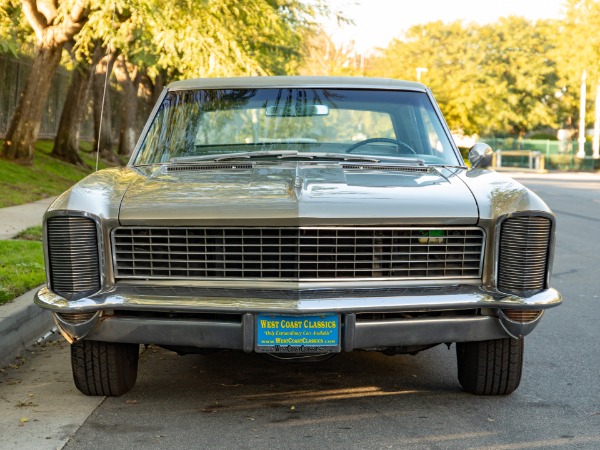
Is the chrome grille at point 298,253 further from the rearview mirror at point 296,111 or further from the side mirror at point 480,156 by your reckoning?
the rearview mirror at point 296,111

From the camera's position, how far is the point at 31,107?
68.6ft

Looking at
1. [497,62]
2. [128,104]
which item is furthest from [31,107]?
[497,62]

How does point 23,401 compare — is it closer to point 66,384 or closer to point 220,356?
point 66,384

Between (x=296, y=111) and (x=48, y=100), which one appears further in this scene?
(x=48, y=100)

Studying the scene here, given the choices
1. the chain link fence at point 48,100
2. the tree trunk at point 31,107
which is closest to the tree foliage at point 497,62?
the chain link fence at point 48,100

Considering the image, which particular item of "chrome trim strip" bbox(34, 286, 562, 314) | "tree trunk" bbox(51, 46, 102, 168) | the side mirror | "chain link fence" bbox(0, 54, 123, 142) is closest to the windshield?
the side mirror

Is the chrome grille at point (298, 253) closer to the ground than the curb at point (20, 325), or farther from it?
farther from it

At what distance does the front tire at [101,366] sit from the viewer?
5043 mm

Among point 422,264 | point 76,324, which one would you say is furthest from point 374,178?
point 76,324

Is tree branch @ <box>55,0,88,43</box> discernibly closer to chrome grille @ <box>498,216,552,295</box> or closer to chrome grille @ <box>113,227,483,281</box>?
chrome grille @ <box>113,227,483,281</box>

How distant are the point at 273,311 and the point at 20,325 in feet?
8.80

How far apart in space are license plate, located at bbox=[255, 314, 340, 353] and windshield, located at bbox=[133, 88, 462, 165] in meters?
1.61

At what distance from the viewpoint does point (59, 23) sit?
2077 centimetres

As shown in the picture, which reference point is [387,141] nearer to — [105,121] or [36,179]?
[36,179]
